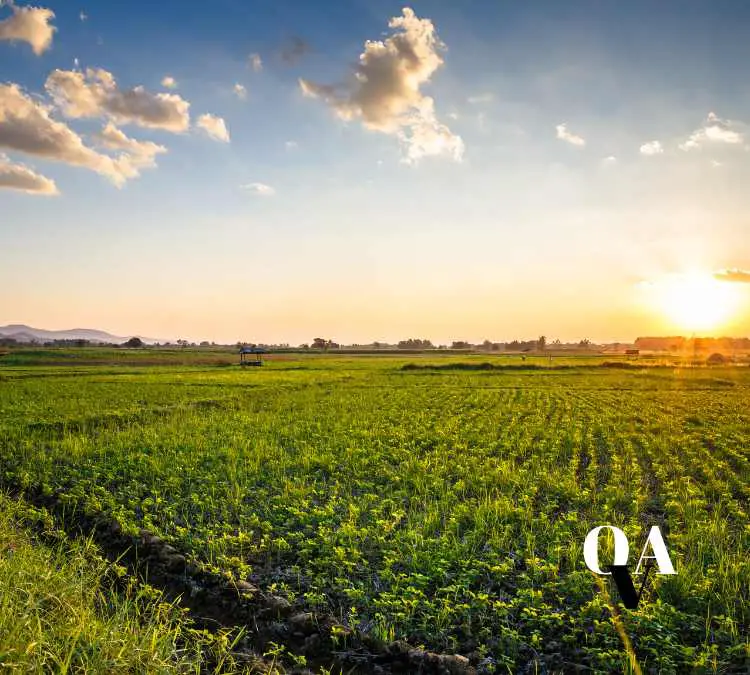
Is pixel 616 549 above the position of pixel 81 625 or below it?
above

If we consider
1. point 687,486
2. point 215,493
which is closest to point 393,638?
point 215,493

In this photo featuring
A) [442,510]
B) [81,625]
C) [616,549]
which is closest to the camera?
[616,549]

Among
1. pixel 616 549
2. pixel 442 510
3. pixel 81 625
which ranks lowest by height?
pixel 442 510

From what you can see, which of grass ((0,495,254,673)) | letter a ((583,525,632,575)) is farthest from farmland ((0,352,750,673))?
letter a ((583,525,632,575))

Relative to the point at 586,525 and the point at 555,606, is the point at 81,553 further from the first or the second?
the point at 586,525

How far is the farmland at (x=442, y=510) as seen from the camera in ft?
16.4

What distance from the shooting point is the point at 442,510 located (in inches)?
331

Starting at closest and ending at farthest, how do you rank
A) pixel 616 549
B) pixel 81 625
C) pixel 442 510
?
pixel 616 549 → pixel 81 625 → pixel 442 510

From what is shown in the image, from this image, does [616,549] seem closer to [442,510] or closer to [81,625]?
[81,625]

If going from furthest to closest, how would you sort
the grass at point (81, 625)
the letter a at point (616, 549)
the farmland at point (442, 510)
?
the farmland at point (442, 510) < the grass at point (81, 625) < the letter a at point (616, 549)

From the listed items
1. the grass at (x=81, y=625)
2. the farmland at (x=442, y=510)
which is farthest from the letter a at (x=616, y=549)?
the grass at (x=81, y=625)

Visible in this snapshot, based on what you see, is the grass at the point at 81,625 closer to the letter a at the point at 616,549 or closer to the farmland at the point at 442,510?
the farmland at the point at 442,510

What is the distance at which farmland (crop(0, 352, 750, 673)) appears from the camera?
500 cm

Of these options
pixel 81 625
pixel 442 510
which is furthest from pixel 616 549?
pixel 442 510
